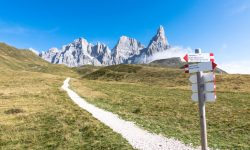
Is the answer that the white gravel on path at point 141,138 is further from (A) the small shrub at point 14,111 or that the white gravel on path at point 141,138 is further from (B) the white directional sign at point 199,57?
(A) the small shrub at point 14,111

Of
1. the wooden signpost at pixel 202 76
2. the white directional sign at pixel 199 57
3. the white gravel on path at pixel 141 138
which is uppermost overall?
the white directional sign at pixel 199 57

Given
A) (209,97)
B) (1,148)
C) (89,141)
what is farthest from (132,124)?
(209,97)

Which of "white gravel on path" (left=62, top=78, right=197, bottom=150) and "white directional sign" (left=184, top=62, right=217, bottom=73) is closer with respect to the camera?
"white directional sign" (left=184, top=62, right=217, bottom=73)

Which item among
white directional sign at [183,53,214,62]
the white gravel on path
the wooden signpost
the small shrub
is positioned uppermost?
white directional sign at [183,53,214,62]

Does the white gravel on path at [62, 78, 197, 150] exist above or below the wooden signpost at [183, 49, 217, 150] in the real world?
below

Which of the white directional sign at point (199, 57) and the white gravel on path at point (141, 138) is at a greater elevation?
the white directional sign at point (199, 57)

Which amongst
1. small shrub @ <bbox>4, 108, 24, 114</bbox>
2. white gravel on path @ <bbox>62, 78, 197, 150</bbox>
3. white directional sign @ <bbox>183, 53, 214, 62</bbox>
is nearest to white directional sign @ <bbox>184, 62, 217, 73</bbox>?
white directional sign @ <bbox>183, 53, 214, 62</bbox>

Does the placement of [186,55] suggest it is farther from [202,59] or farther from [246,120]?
[246,120]

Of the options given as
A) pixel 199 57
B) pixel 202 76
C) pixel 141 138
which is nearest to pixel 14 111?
pixel 141 138

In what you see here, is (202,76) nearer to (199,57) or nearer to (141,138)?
(199,57)

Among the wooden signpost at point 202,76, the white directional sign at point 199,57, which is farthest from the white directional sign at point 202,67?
the white directional sign at point 199,57

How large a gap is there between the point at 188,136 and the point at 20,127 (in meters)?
15.0

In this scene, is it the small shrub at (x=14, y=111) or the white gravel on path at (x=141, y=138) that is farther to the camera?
the small shrub at (x=14, y=111)

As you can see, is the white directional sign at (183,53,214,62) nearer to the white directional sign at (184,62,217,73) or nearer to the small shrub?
the white directional sign at (184,62,217,73)
